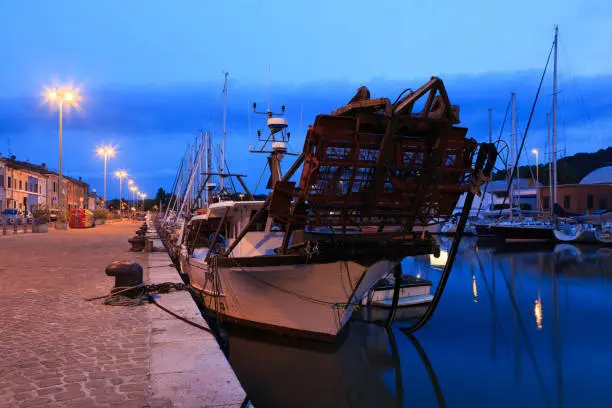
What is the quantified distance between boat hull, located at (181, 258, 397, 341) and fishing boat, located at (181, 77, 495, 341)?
0.07 ft

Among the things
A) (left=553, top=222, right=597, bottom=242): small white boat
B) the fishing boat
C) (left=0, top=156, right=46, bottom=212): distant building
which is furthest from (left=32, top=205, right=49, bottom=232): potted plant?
(left=553, top=222, right=597, bottom=242): small white boat

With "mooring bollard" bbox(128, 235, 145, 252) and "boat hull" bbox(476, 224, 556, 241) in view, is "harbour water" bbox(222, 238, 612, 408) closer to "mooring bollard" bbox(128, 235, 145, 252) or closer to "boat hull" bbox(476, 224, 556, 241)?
"mooring bollard" bbox(128, 235, 145, 252)

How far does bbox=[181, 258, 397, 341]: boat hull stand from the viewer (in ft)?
30.5

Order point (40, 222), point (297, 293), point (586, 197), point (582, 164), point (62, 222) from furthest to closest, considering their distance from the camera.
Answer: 1. point (582, 164)
2. point (586, 197)
3. point (62, 222)
4. point (40, 222)
5. point (297, 293)

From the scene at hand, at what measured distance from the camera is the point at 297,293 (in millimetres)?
9617

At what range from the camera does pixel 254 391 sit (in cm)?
834

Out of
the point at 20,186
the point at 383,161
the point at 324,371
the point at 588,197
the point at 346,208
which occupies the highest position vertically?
the point at 20,186

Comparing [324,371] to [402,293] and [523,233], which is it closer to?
[402,293]

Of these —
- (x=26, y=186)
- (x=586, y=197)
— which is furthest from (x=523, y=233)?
(x=26, y=186)

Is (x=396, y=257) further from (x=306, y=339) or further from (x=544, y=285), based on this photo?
(x=544, y=285)

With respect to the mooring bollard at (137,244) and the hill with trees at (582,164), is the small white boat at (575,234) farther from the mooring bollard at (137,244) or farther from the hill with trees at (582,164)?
the hill with trees at (582,164)

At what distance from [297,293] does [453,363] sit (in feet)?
12.5

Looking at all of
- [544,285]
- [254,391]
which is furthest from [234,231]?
[544,285]

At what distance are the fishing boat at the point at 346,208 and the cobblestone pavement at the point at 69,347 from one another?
8.80 ft
